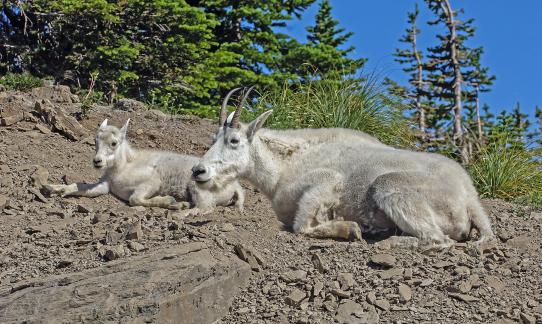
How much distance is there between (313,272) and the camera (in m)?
7.31

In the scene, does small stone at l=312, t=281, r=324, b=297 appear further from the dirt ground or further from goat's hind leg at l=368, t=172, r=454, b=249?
goat's hind leg at l=368, t=172, r=454, b=249

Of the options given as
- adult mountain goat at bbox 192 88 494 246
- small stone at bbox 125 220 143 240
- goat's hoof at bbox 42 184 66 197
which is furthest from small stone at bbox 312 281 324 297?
goat's hoof at bbox 42 184 66 197

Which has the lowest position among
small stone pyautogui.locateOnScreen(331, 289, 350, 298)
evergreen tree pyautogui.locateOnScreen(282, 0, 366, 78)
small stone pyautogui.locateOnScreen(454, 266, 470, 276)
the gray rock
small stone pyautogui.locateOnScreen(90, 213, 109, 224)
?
small stone pyautogui.locateOnScreen(90, 213, 109, 224)

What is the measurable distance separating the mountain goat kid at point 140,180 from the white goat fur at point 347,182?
5.88ft

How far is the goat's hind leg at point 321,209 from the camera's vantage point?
27.3 feet

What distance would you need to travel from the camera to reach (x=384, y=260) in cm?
740

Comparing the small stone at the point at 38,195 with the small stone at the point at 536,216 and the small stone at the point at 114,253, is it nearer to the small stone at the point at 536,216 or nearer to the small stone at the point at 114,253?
the small stone at the point at 114,253

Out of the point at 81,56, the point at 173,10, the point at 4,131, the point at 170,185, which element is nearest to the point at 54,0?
the point at 81,56

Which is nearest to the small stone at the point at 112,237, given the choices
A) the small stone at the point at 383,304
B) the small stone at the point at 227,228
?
the small stone at the point at 227,228

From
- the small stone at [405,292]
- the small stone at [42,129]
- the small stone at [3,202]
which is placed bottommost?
the small stone at [3,202]

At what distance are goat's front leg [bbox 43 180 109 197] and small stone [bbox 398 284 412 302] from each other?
18.7 ft

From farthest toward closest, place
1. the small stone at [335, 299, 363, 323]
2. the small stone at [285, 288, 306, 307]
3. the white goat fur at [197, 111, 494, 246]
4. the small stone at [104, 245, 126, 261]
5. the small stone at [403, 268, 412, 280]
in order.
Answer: the white goat fur at [197, 111, 494, 246]
the small stone at [104, 245, 126, 261]
the small stone at [403, 268, 412, 280]
the small stone at [285, 288, 306, 307]
the small stone at [335, 299, 363, 323]

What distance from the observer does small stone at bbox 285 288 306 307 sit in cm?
684

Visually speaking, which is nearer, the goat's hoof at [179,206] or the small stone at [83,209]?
the small stone at [83,209]
